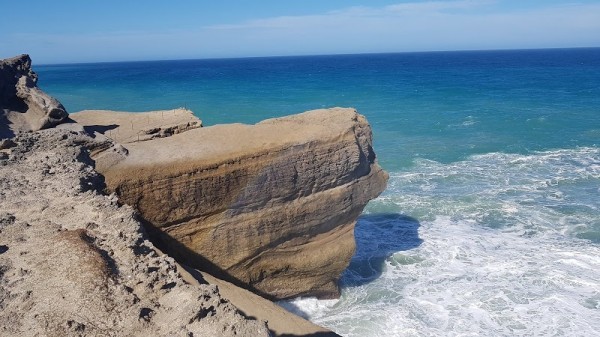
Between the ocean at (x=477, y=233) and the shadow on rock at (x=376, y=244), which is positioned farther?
the shadow on rock at (x=376, y=244)

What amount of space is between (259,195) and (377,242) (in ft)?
17.7

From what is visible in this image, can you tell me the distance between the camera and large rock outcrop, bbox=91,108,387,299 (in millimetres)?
8148

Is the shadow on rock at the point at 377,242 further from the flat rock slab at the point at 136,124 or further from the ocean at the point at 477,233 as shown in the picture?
the flat rock slab at the point at 136,124

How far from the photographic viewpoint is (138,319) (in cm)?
488

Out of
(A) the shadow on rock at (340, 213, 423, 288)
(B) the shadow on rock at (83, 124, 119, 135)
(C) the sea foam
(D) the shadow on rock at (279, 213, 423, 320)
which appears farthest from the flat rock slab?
(A) the shadow on rock at (340, 213, 423, 288)

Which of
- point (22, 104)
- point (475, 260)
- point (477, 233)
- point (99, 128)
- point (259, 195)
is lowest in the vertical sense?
point (475, 260)

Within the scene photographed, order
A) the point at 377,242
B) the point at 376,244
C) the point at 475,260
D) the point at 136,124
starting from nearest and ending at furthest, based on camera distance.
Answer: the point at 136,124 < the point at 475,260 < the point at 376,244 < the point at 377,242

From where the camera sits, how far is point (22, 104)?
35.2 ft

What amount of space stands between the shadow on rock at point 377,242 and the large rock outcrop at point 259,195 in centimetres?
160

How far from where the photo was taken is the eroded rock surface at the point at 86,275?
481 centimetres

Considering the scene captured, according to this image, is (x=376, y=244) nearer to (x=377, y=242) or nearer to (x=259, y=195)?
(x=377, y=242)

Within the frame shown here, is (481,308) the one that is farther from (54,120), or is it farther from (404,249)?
(54,120)

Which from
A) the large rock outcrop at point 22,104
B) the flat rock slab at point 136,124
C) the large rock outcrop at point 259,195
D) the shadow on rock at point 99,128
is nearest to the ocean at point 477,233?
the large rock outcrop at point 259,195

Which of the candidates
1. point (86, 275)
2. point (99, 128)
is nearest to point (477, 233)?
point (99, 128)
